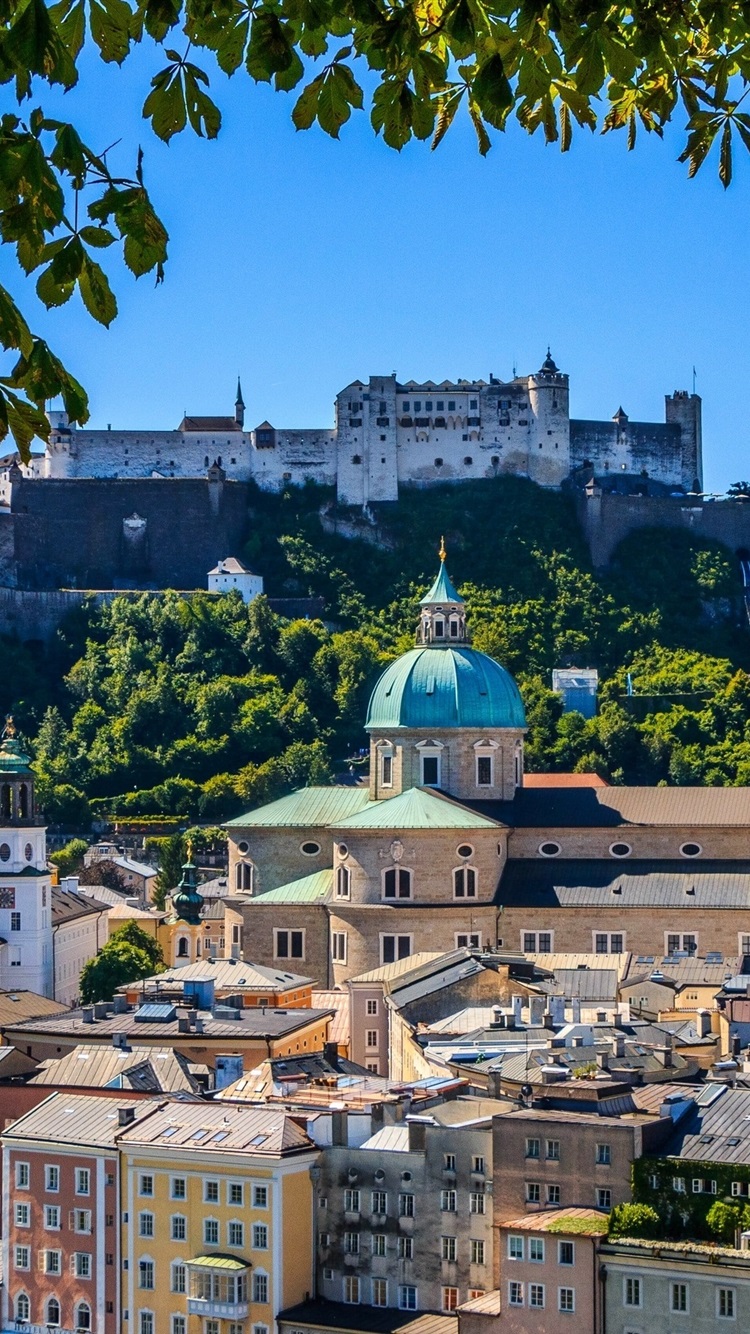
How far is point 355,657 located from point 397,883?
40.0m

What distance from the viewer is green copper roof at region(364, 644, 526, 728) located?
59500 millimetres

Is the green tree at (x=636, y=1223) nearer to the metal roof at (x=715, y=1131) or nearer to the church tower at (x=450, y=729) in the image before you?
the metal roof at (x=715, y=1131)

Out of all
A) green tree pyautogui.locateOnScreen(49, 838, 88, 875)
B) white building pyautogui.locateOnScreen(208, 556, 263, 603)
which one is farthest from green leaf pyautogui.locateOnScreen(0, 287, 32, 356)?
white building pyautogui.locateOnScreen(208, 556, 263, 603)

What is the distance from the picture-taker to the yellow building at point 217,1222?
119ft

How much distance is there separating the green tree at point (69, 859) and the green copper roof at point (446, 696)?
2835 cm

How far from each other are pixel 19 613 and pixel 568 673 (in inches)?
964

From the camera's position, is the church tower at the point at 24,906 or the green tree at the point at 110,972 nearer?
the green tree at the point at 110,972

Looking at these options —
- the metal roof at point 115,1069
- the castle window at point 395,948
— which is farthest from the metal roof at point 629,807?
the metal roof at point 115,1069

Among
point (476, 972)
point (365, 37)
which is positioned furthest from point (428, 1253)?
point (365, 37)

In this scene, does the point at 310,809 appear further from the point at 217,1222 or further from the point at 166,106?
the point at 166,106

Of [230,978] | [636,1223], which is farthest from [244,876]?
[636,1223]

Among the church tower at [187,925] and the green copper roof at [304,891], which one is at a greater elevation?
the green copper roof at [304,891]

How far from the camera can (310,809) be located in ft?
203

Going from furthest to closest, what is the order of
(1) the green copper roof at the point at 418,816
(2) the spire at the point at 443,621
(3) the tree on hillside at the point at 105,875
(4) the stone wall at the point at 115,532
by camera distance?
(4) the stone wall at the point at 115,532 → (3) the tree on hillside at the point at 105,875 → (2) the spire at the point at 443,621 → (1) the green copper roof at the point at 418,816
